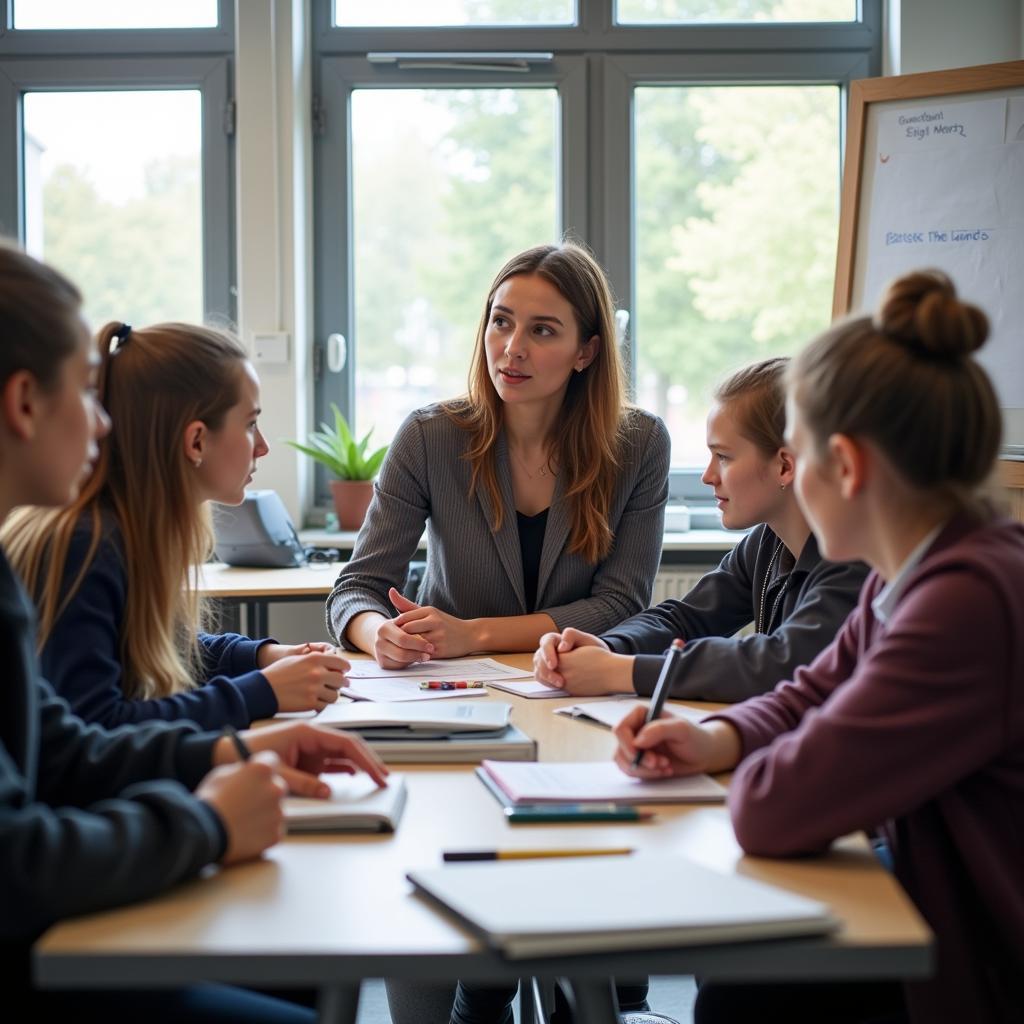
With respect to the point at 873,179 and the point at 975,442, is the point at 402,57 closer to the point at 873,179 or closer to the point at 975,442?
the point at 873,179

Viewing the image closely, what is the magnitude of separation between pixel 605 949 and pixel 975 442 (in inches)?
23.1

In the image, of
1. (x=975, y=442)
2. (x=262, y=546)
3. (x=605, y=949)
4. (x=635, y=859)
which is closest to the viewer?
(x=605, y=949)

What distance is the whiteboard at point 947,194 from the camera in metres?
3.25

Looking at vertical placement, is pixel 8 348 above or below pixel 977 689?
above

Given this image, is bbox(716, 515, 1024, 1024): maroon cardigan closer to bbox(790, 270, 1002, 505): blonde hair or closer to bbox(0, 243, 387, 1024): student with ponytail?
bbox(790, 270, 1002, 505): blonde hair

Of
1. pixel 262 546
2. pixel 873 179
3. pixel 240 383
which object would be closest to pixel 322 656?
pixel 240 383

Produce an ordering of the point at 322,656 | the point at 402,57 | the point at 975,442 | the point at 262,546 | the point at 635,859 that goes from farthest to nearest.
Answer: the point at 402,57, the point at 262,546, the point at 322,656, the point at 975,442, the point at 635,859

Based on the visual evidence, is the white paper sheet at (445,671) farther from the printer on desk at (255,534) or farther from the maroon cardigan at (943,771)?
the printer on desk at (255,534)

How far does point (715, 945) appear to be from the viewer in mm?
879

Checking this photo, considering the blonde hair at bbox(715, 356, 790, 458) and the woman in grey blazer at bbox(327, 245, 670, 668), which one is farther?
the woman in grey blazer at bbox(327, 245, 670, 668)

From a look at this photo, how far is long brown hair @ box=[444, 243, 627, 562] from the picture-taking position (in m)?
2.21

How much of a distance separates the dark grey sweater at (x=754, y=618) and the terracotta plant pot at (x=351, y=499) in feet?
6.60

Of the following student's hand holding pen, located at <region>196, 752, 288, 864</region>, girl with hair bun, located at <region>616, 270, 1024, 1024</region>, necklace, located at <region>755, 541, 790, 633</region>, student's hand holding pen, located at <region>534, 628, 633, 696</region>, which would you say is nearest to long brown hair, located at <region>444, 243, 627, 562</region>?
necklace, located at <region>755, 541, 790, 633</region>

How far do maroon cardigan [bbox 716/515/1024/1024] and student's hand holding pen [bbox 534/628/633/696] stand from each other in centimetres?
59
